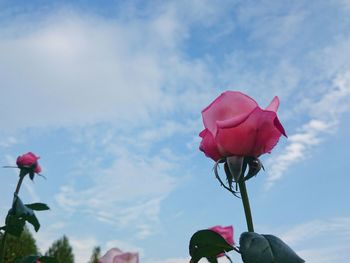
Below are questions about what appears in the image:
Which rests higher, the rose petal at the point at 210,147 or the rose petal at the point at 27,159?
the rose petal at the point at 27,159

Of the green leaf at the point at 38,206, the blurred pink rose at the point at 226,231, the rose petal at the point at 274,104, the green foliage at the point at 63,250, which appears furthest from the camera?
the green foliage at the point at 63,250

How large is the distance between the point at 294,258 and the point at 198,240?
11.9 inches

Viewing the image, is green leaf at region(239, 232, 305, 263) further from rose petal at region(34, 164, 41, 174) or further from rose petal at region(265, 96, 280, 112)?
rose petal at region(34, 164, 41, 174)

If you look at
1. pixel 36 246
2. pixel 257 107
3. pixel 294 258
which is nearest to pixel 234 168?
pixel 257 107

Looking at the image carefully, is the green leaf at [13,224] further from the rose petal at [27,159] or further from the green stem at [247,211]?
the green stem at [247,211]

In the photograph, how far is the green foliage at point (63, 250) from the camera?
20266 mm

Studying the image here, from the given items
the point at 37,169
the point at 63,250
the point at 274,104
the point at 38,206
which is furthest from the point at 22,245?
the point at 274,104

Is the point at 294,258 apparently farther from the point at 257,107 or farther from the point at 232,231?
the point at 232,231

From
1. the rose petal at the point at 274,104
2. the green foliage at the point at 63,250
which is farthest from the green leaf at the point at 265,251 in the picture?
the green foliage at the point at 63,250

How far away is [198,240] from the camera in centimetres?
140

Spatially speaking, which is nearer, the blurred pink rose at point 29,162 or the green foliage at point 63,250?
the blurred pink rose at point 29,162

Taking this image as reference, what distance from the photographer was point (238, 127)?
56.4 inches

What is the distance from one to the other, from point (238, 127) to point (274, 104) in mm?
136

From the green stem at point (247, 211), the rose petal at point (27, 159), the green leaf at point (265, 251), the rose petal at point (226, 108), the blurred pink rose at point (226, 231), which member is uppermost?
the rose petal at point (27, 159)
